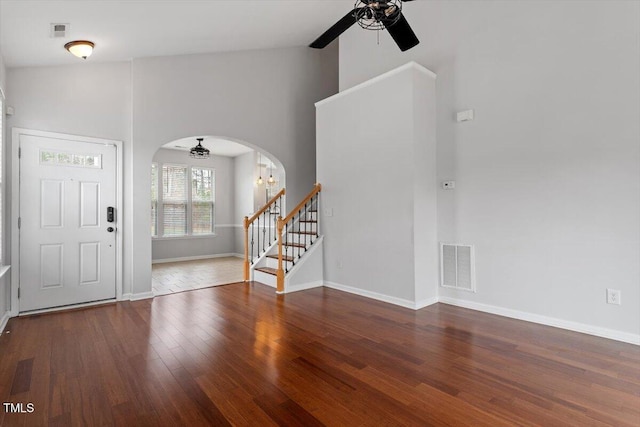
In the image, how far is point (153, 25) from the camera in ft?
12.5

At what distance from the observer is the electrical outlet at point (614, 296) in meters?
3.15

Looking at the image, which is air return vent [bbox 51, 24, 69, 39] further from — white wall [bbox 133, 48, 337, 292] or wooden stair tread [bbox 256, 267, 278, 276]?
wooden stair tread [bbox 256, 267, 278, 276]

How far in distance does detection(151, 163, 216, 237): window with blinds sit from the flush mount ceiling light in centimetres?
498

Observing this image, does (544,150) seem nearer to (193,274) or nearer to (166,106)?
(166,106)

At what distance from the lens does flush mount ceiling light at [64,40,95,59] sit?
3.57 meters

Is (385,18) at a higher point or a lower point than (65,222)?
higher

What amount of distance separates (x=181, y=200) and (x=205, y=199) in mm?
657

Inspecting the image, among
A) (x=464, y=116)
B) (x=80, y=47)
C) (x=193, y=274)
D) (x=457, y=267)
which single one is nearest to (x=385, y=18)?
(x=464, y=116)

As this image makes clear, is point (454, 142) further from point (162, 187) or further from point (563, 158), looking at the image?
point (162, 187)

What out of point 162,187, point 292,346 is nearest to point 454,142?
point 292,346

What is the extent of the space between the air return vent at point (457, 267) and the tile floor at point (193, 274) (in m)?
3.49

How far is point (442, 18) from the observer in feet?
14.8

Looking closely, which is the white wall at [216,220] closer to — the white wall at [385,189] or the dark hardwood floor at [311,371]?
the dark hardwood floor at [311,371]

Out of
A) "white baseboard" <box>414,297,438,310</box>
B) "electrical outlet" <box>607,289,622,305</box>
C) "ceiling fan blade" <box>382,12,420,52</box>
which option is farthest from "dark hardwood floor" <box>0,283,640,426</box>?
"ceiling fan blade" <box>382,12,420,52</box>
